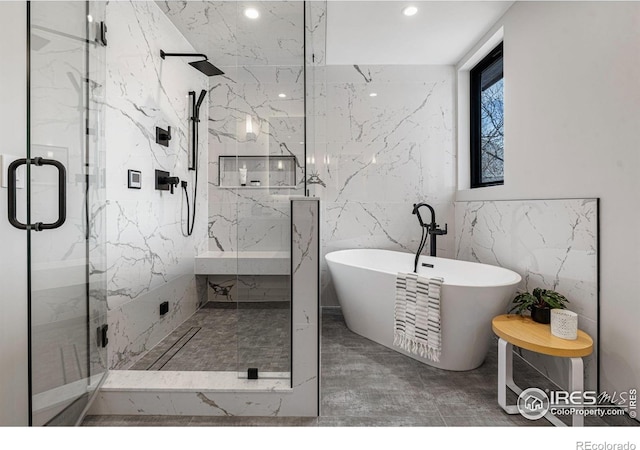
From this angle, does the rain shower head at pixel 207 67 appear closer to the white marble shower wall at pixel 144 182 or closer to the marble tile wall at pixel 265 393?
the white marble shower wall at pixel 144 182

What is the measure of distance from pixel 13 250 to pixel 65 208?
0.81ft

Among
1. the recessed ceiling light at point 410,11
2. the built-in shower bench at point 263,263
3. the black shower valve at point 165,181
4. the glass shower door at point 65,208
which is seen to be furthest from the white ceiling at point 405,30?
the built-in shower bench at point 263,263

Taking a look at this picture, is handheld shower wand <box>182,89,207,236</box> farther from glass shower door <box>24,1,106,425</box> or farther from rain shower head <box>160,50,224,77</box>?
glass shower door <box>24,1,106,425</box>

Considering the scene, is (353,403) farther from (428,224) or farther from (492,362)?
(428,224)

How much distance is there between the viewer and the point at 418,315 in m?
2.07

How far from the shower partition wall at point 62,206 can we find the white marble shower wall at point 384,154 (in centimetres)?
208

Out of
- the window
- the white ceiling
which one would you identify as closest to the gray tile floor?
the window

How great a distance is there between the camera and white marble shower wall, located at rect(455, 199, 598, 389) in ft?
5.68

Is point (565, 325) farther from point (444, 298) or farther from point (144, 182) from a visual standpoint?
point (144, 182)

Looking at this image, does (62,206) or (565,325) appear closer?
(62,206)

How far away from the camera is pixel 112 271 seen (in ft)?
6.34

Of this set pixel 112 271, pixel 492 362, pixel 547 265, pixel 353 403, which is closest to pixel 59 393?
pixel 112 271

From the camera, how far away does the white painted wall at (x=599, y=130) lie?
1525mm

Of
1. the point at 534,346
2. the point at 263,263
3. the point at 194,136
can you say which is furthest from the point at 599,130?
the point at 194,136
